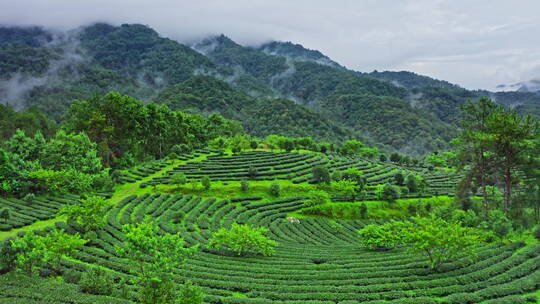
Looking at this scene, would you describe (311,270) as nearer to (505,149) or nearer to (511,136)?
(511,136)

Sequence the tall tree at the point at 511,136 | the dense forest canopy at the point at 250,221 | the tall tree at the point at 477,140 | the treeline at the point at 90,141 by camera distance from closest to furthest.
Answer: the dense forest canopy at the point at 250,221 < the tall tree at the point at 511,136 < the tall tree at the point at 477,140 < the treeline at the point at 90,141

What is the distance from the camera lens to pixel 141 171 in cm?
7400

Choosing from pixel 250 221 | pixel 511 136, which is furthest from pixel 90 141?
pixel 511 136

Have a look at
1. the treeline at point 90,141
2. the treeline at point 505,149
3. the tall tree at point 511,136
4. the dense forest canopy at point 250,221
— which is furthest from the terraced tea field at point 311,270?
the tall tree at point 511,136

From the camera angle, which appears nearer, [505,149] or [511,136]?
[511,136]

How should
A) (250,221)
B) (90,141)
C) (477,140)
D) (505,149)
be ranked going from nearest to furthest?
1. (505,149)
2. (477,140)
3. (250,221)
4. (90,141)

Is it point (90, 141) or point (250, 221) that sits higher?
point (90, 141)

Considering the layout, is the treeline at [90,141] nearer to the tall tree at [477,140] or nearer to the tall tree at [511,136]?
the tall tree at [477,140]

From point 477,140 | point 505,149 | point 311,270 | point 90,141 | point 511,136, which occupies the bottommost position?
point 311,270

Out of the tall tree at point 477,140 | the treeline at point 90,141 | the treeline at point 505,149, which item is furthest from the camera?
the treeline at point 90,141

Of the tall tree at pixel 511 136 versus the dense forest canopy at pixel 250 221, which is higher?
the tall tree at pixel 511 136

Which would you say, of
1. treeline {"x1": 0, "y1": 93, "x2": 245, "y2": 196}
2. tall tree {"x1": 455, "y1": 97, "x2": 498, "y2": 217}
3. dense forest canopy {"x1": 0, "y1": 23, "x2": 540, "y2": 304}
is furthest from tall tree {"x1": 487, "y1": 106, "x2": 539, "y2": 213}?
treeline {"x1": 0, "y1": 93, "x2": 245, "y2": 196}

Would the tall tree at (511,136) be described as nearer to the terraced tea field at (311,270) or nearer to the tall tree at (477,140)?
the tall tree at (477,140)

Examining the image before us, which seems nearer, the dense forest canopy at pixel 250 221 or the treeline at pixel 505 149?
the dense forest canopy at pixel 250 221
